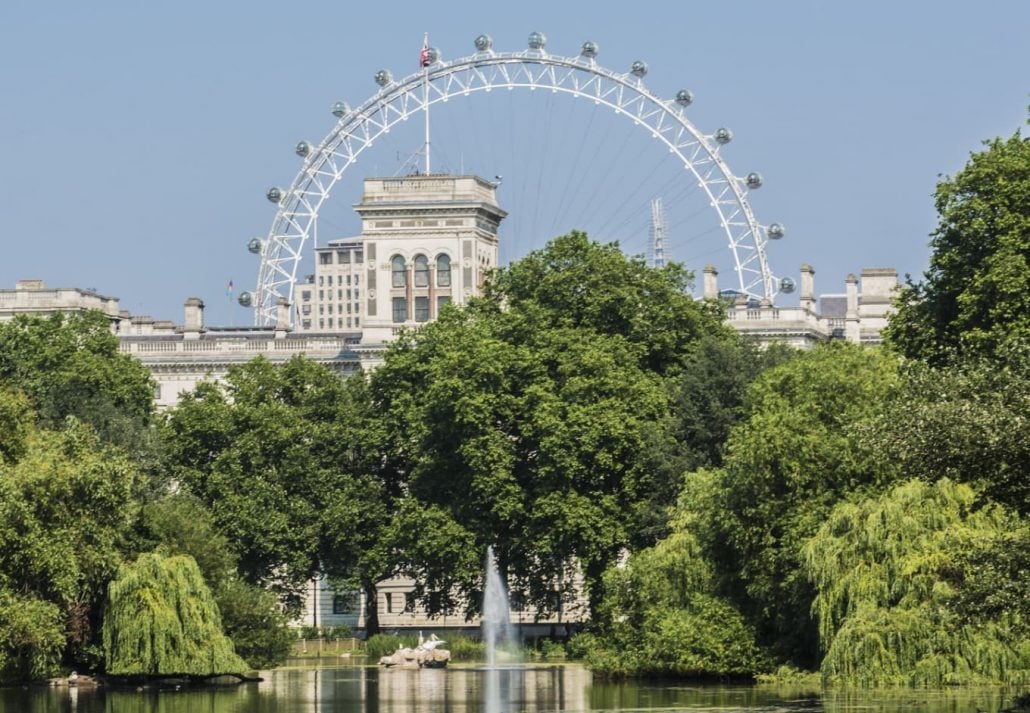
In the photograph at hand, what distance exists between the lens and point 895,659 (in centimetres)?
6081

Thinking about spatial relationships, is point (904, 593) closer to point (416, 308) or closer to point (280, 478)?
point (280, 478)

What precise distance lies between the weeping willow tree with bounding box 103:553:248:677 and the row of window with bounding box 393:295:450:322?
64873 millimetres

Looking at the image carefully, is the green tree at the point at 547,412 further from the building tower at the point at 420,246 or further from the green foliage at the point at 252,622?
the building tower at the point at 420,246

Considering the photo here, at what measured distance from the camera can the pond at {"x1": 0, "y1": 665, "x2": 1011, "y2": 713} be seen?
5797cm

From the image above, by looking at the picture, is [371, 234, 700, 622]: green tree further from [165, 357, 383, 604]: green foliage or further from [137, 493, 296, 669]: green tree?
[137, 493, 296, 669]: green tree

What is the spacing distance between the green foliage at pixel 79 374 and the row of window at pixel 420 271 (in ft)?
88.8

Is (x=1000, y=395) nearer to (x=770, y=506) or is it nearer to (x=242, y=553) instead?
(x=770, y=506)

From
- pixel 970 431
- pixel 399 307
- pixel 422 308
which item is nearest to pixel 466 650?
pixel 422 308

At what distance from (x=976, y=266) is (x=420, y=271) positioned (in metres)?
72.8

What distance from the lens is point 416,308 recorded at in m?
138

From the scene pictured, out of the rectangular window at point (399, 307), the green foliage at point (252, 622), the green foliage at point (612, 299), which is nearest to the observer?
the green foliage at point (252, 622)

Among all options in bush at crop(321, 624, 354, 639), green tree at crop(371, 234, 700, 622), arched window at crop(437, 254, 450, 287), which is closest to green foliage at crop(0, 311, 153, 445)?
green tree at crop(371, 234, 700, 622)

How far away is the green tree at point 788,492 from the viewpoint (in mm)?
68625

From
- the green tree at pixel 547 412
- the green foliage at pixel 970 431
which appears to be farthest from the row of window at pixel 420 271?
the green foliage at pixel 970 431
